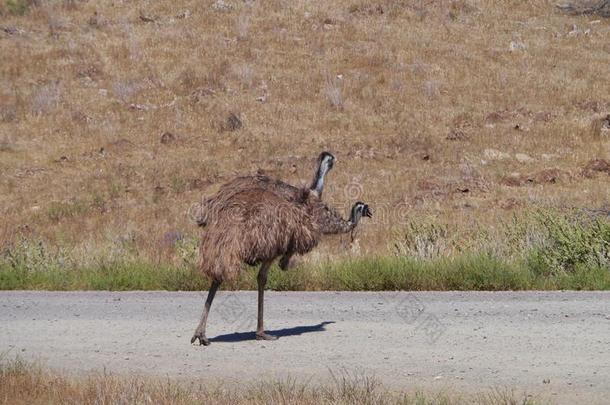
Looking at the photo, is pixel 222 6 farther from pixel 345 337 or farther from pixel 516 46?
pixel 345 337

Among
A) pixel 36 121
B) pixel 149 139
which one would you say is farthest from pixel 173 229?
pixel 36 121

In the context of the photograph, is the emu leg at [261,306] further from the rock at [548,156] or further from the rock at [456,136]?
the rock at [456,136]

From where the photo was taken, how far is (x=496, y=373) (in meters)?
8.98

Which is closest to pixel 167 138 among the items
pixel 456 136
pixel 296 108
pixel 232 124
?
pixel 232 124

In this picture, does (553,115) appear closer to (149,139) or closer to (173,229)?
(149,139)

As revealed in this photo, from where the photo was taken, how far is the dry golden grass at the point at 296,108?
26594mm

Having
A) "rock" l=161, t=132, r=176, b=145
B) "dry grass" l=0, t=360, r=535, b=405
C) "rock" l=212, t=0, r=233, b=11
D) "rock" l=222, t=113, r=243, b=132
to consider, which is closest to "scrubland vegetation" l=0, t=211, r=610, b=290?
"dry grass" l=0, t=360, r=535, b=405

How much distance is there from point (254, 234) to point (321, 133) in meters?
23.6

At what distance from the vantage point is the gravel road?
907 centimetres

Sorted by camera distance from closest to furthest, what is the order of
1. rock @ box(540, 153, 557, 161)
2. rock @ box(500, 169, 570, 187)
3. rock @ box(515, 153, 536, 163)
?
1. rock @ box(500, 169, 570, 187)
2. rock @ box(515, 153, 536, 163)
3. rock @ box(540, 153, 557, 161)

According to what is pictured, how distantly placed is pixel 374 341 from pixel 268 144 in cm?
2206

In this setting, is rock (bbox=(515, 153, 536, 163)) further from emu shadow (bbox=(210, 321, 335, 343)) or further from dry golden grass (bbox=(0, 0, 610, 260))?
emu shadow (bbox=(210, 321, 335, 343))

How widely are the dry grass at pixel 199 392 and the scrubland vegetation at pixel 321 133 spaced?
5873mm

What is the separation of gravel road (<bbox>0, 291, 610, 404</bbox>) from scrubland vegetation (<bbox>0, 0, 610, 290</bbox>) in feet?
3.76
